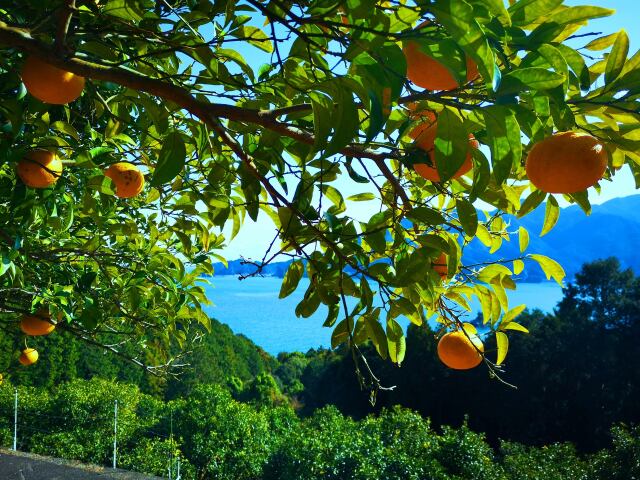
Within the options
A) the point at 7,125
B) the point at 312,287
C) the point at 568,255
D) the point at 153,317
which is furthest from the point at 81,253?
the point at 568,255

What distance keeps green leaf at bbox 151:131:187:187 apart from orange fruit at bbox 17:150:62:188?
0.42m

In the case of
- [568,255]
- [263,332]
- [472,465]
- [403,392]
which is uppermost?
[568,255]

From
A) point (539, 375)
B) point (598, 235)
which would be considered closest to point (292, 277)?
point (539, 375)

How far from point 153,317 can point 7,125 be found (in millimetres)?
1308

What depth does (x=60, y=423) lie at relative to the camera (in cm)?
814

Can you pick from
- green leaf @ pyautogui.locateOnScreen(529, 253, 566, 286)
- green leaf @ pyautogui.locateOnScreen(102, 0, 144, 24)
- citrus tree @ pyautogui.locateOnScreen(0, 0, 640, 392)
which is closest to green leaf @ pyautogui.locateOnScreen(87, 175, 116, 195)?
citrus tree @ pyautogui.locateOnScreen(0, 0, 640, 392)

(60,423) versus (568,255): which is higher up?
(568,255)

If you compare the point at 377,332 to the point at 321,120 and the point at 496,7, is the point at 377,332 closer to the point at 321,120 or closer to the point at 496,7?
the point at 321,120

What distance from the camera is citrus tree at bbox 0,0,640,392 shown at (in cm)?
50

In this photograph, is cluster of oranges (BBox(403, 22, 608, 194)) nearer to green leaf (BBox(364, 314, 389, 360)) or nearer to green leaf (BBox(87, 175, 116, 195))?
green leaf (BBox(364, 314, 389, 360))

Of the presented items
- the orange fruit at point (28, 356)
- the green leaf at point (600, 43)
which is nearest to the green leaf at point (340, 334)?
the green leaf at point (600, 43)

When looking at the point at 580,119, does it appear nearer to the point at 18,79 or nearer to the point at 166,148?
the point at 166,148

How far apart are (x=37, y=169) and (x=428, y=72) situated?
0.84 metres

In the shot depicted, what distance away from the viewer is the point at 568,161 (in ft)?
1.90
